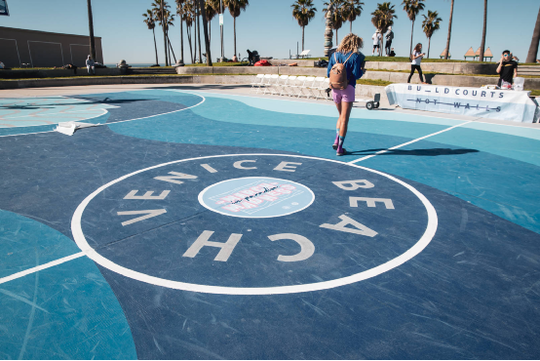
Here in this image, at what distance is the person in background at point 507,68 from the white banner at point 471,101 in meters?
0.98

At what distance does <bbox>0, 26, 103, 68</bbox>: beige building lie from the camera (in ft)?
129

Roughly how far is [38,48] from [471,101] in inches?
1840

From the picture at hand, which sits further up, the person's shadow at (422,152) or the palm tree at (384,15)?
the palm tree at (384,15)

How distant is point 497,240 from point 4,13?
39.1 m

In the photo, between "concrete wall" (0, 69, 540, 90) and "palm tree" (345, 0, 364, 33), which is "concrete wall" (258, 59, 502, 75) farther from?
"palm tree" (345, 0, 364, 33)

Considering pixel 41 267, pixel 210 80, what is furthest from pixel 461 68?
pixel 41 267

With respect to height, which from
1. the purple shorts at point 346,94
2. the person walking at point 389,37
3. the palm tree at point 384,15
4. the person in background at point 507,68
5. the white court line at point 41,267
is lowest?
the white court line at point 41,267

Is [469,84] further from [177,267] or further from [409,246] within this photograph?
[177,267]

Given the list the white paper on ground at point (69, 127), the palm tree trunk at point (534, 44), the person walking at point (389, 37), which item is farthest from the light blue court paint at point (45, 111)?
the palm tree trunk at point (534, 44)

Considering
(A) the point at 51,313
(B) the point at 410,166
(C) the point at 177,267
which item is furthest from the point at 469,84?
(A) the point at 51,313

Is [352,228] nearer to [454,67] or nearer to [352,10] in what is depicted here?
[454,67]

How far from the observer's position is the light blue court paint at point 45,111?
37.9 ft

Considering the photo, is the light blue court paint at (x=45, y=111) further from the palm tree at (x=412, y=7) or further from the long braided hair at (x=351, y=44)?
the palm tree at (x=412, y=7)

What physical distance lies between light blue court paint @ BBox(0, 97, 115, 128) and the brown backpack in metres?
8.41
